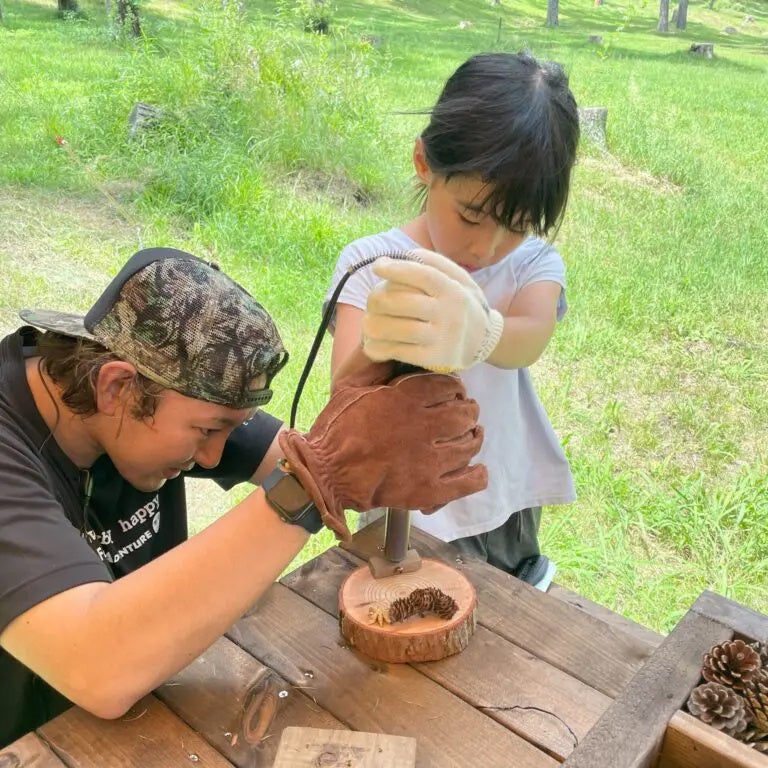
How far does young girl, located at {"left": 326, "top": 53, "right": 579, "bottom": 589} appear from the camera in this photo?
1.06 meters

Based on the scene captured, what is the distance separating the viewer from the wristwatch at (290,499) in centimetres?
107

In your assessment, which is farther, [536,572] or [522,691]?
[536,572]

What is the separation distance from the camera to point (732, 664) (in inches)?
36.7

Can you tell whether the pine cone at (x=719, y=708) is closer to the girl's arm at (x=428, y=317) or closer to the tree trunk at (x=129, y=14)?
the girl's arm at (x=428, y=317)

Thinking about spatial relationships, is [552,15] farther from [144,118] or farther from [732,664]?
[732,664]

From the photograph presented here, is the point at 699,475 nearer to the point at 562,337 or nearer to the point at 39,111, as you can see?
the point at 562,337

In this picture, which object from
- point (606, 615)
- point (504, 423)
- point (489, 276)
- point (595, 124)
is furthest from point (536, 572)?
point (595, 124)

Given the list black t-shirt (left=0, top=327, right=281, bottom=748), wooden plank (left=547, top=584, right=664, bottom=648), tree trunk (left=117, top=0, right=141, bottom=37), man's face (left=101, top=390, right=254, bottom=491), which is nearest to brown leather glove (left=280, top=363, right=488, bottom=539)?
man's face (left=101, top=390, right=254, bottom=491)

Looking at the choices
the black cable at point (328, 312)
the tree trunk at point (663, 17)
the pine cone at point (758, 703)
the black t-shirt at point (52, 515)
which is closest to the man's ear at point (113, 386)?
the black t-shirt at point (52, 515)

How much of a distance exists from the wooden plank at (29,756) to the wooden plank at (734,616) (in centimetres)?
87

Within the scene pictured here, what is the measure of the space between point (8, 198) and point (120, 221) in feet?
2.97

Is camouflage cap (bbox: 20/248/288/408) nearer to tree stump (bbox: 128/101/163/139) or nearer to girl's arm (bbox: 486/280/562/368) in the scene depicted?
girl's arm (bbox: 486/280/562/368)

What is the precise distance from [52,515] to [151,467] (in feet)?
0.78

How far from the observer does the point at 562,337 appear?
14.4 ft
